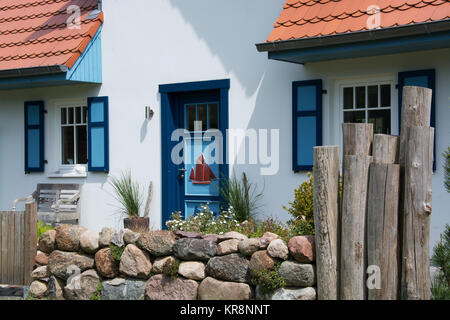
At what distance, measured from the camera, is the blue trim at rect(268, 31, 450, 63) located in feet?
22.8

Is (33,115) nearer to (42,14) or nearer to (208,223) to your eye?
(42,14)

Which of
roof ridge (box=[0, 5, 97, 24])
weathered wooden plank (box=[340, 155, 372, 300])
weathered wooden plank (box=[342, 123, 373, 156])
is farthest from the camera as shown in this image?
roof ridge (box=[0, 5, 97, 24])

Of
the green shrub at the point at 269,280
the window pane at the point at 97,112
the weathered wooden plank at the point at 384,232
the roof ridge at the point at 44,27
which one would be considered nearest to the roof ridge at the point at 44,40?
the roof ridge at the point at 44,27

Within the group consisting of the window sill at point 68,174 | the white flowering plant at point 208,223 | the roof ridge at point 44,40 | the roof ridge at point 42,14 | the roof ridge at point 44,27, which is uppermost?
the roof ridge at point 42,14

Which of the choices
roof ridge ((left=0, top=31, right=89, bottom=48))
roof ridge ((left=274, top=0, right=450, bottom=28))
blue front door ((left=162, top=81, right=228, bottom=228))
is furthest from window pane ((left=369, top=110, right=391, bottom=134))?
roof ridge ((left=0, top=31, right=89, bottom=48))

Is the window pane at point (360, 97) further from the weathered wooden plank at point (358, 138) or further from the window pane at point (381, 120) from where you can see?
the weathered wooden plank at point (358, 138)

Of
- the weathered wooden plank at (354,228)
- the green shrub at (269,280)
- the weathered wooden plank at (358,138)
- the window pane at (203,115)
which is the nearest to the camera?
the weathered wooden plank at (354,228)

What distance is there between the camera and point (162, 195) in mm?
9594

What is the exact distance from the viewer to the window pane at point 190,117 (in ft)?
31.7

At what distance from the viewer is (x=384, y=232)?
201 inches

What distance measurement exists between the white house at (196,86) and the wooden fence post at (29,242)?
9.43 ft

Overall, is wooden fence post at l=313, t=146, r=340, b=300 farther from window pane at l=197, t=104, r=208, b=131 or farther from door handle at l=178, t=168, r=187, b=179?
door handle at l=178, t=168, r=187, b=179

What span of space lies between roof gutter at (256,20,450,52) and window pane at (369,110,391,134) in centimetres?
117
